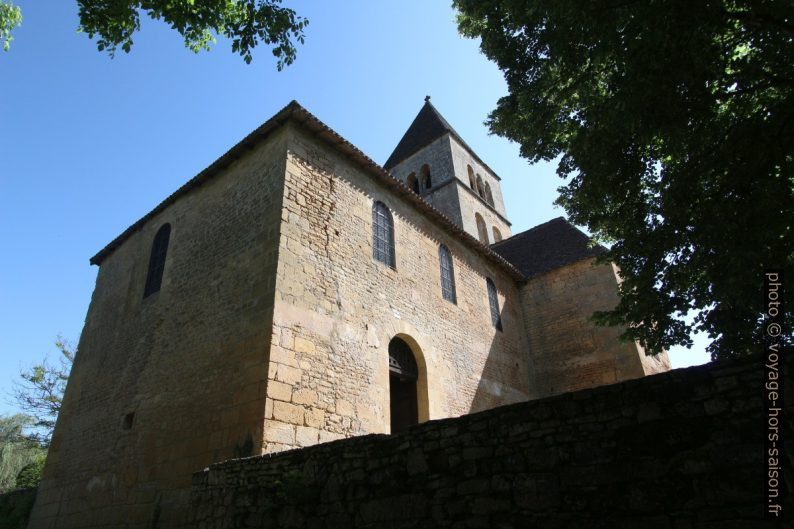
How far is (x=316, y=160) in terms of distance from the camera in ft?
31.9

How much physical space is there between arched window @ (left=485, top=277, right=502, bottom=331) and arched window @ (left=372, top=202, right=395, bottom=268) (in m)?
4.53

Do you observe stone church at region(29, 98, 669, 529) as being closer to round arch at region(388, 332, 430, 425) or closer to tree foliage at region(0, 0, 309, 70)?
round arch at region(388, 332, 430, 425)

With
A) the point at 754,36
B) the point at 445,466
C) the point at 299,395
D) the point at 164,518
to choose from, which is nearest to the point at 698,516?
the point at 445,466

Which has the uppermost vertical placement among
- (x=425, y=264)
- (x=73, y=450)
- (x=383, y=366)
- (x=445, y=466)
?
(x=425, y=264)

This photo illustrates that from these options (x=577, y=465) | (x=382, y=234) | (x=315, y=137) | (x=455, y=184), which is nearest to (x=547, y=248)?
(x=455, y=184)

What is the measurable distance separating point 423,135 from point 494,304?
16.1 m

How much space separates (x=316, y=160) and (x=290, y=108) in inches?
45.6

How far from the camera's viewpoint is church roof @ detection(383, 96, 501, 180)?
1045 inches

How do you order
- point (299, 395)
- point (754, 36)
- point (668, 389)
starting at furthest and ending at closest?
point (299, 395) < point (754, 36) < point (668, 389)

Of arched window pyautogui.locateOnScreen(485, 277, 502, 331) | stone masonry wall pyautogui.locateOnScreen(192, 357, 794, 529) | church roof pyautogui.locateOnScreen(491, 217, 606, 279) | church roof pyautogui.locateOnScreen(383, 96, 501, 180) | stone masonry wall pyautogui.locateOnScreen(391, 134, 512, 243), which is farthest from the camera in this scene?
church roof pyautogui.locateOnScreen(383, 96, 501, 180)

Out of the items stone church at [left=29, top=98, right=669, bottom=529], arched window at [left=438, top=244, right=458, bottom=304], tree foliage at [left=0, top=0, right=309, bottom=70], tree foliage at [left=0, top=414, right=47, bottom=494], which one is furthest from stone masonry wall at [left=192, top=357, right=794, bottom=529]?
tree foliage at [left=0, top=414, right=47, bottom=494]

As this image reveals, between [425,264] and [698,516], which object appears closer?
[698,516]

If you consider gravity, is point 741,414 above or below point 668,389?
below

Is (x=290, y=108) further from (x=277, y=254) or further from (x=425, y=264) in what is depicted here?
(x=425, y=264)
